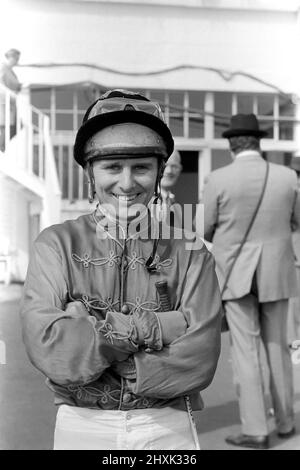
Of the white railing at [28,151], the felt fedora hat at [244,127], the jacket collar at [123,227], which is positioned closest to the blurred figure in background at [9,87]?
the white railing at [28,151]

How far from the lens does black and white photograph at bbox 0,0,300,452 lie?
794 mm

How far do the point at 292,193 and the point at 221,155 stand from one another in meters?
0.68

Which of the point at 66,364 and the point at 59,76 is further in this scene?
the point at 59,76

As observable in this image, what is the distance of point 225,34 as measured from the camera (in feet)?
7.92

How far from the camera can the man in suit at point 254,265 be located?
5.95 ft

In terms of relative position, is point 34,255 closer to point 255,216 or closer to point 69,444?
point 69,444

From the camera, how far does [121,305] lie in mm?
812

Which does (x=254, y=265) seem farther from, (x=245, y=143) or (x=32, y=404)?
(x=32, y=404)

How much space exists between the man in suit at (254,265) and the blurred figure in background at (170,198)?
0.40m

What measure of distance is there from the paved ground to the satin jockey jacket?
0.47 meters

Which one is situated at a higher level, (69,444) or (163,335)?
(163,335)

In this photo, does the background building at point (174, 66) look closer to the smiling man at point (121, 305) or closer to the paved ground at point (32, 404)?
the paved ground at point (32, 404)
